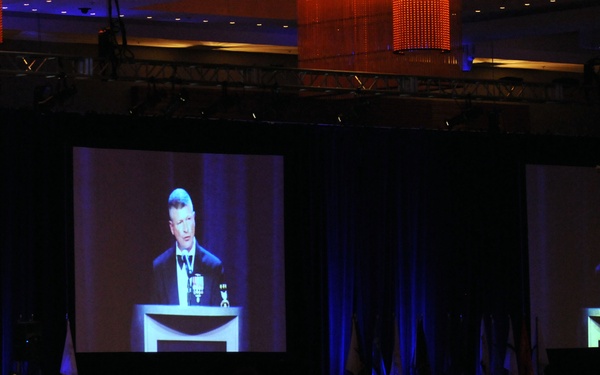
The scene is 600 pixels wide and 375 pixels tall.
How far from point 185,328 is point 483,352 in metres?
3.50

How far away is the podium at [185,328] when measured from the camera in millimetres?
11016

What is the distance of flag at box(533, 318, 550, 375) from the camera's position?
493 inches

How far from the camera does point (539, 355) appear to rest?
12.6m

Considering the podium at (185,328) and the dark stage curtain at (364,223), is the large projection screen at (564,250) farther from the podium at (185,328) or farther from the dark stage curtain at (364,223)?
the podium at (185,328)

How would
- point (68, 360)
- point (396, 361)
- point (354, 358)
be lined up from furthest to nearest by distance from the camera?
1. point (396, 361)
2. point (354, 358)
3. point (68, 360)

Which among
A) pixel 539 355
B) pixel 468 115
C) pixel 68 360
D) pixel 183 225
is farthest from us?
pixel 539 355

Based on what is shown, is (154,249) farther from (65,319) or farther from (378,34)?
(378,34)

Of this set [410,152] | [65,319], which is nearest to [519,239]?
[410,152]

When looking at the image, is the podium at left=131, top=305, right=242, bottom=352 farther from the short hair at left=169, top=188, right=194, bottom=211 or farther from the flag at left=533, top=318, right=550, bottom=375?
the flag at left=533, top=318, right=550, bottom=375

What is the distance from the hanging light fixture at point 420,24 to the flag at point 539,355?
6246 mm

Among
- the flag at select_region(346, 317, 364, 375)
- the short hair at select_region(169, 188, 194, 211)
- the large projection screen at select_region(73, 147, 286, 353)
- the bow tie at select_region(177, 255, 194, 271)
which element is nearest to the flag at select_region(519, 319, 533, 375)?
the flag at select_region(346, 317, 364, 375)

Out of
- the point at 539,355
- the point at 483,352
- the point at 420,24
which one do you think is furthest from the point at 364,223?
the point at 420,24

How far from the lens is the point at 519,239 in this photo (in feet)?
42.8

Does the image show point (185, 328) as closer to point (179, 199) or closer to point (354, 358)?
point (179, 199)
